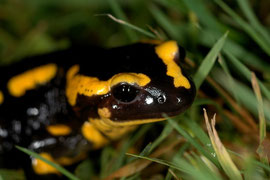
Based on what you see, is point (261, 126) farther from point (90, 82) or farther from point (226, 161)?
point (90, 82)

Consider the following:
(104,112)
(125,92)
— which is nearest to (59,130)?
(104,112)

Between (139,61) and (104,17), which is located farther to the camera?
(104,17)

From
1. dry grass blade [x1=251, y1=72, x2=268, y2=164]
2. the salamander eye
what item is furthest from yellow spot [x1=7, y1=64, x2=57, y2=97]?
dry grass blade [x1=251, y1=72, x2=268, y2=164]

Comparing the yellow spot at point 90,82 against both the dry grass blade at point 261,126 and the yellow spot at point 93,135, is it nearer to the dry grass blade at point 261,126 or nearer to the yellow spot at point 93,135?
→ the yellow spot at point 93,135

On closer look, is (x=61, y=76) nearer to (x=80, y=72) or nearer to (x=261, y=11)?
(x=80, y=72)

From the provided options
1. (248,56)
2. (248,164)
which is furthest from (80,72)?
(248,164)

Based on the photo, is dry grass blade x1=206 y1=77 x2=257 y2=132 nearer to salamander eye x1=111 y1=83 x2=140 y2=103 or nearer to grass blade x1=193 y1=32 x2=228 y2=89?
grass blade x1=193 y1=32 x2=228 y2=89
